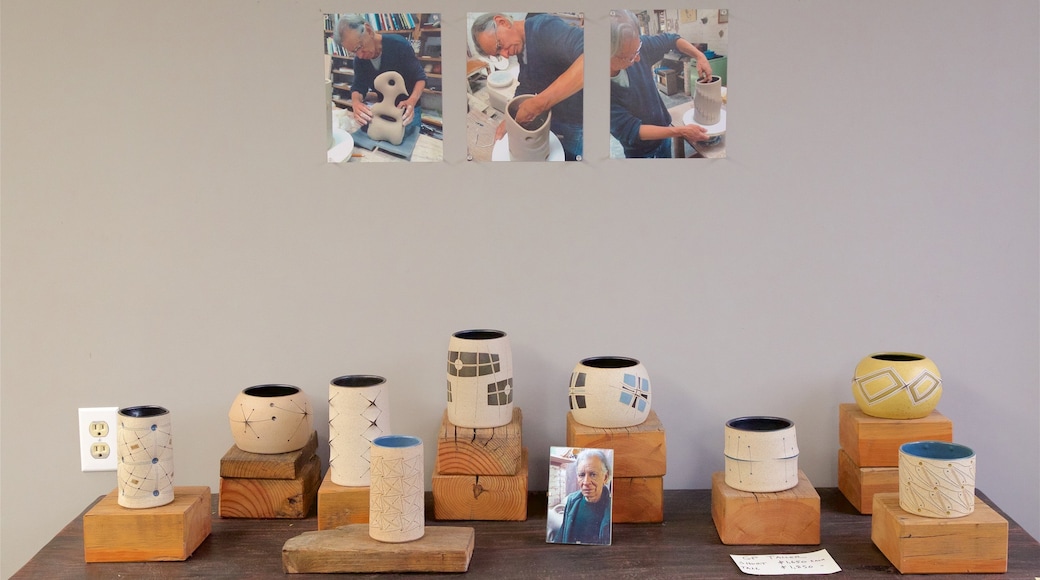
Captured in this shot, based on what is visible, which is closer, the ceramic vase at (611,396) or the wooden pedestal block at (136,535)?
the wooden pedestal block at (136,535)

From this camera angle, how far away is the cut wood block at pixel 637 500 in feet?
4.39

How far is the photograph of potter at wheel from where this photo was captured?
1460 mm

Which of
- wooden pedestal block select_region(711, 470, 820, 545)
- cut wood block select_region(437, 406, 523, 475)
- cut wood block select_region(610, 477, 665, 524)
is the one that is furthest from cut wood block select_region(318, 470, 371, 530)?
wooden pedestal block select_region(711, 470, 820, 545)

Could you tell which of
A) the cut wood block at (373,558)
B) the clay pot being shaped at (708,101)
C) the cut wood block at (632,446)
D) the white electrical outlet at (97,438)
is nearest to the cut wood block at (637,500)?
the cut wood block at (632,446)

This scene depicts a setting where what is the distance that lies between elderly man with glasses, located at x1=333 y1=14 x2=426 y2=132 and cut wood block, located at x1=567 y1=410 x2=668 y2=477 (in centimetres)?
59

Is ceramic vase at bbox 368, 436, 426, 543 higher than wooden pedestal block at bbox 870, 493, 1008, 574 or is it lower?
higher

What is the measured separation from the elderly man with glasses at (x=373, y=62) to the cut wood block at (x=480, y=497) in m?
0.59

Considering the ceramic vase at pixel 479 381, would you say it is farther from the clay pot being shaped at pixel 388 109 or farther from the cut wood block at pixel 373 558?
the clay pot being shaped at pixel 388 109

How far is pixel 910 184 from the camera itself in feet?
4.89

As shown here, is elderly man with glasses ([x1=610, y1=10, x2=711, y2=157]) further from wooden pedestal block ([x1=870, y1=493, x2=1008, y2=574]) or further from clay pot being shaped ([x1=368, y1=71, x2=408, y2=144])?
wooden pedestal block ([x1=870, y1=493, x2=1008, y2=574])

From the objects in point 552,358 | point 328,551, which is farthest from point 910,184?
point 328,551

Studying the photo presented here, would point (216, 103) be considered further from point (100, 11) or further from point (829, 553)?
point (829, 553)

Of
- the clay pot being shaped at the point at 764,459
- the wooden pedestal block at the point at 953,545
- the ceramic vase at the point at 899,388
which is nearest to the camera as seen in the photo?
the wooden pedestal block at the point at 953,545

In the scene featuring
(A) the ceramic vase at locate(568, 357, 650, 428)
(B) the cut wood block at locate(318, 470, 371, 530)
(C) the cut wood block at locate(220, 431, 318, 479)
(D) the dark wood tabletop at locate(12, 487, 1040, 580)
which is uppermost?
(A) the ceramic vase at locate(568, 357, 650, 428)
